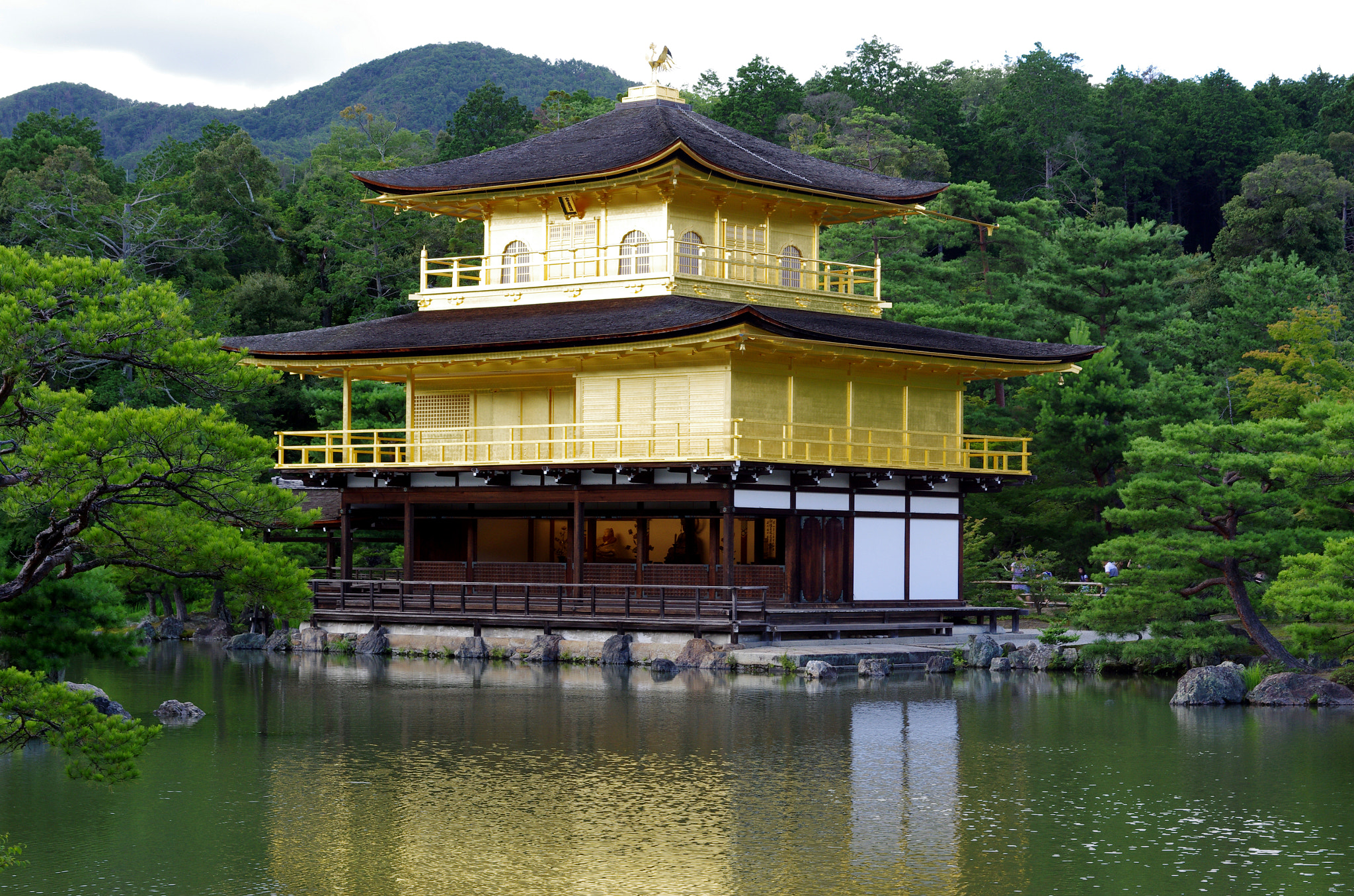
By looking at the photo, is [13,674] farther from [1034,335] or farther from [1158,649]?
[1034,335]

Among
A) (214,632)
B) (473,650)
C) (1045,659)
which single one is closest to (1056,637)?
(1045,659)

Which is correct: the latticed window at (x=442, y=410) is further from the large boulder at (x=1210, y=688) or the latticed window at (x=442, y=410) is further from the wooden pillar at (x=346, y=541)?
the large boulder at (x=1210, y=688)

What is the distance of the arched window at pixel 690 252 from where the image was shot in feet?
127

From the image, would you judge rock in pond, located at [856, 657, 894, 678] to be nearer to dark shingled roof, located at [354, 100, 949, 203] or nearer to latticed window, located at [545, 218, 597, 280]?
dark shingled roof, located at [354, 100, 949, 203]

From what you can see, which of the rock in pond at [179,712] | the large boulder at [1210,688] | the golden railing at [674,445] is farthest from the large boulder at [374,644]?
the large boulder at [1210,688]

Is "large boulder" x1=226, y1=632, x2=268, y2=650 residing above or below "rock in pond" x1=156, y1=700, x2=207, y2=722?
above

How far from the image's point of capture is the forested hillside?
28875 mm

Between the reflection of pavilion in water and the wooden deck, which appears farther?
the wooden deck

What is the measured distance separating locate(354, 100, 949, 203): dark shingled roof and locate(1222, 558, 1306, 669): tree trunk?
1507 cm

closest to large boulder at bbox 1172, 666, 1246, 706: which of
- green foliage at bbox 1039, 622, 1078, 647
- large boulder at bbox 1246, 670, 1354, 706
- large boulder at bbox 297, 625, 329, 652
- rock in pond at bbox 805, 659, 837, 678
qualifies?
large boulder at bbox 1246, 670, 1354, 706

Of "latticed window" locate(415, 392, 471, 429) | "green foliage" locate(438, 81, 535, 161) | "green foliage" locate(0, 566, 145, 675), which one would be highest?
"green foliage" locate(438, 81, 535, 161)

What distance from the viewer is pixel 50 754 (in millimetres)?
20219

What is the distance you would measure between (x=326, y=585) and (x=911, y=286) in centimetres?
2729

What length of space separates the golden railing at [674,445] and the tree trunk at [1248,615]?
8704mm
